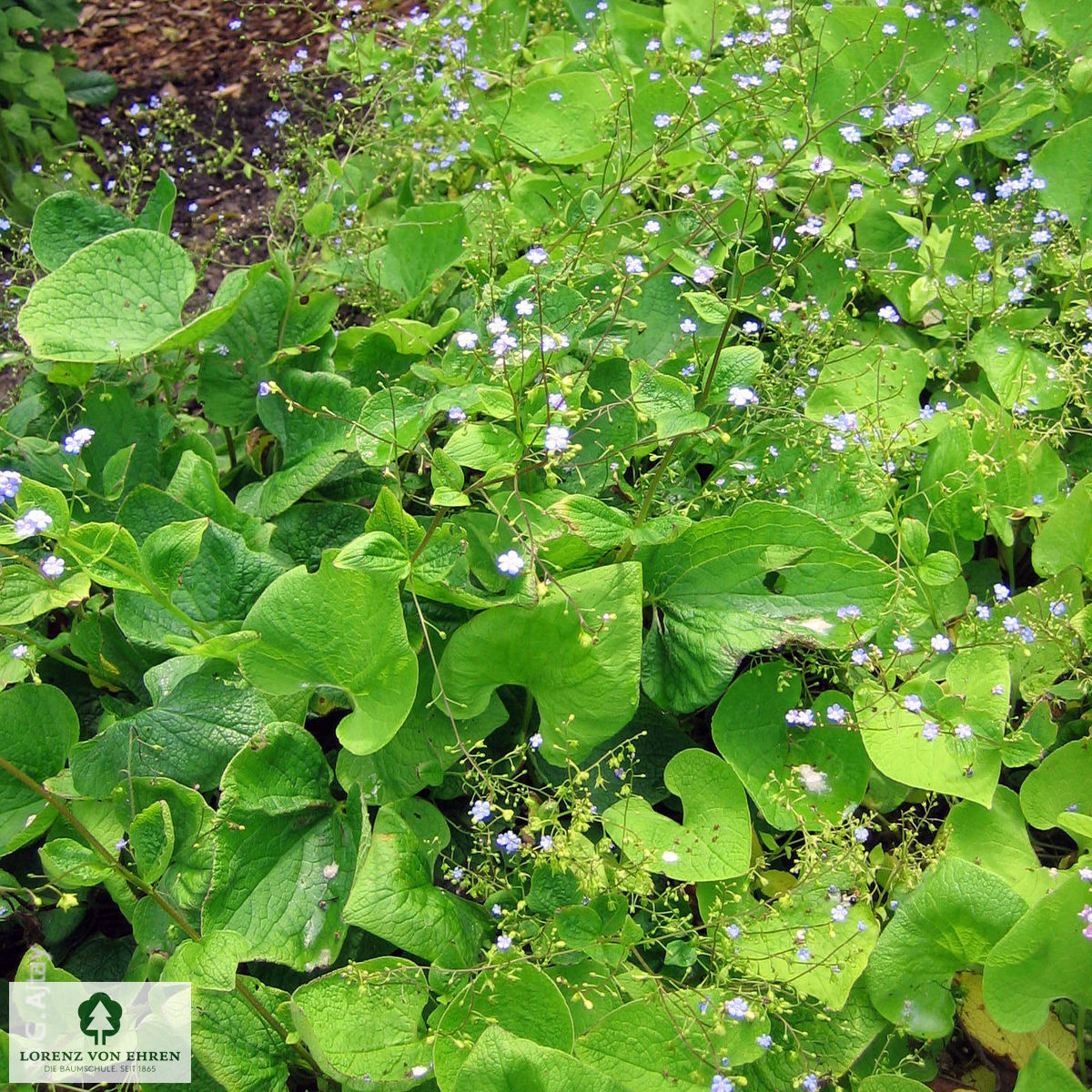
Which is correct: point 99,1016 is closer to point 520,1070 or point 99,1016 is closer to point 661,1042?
point 520,1070

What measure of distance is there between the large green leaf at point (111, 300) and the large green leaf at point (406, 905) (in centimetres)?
123

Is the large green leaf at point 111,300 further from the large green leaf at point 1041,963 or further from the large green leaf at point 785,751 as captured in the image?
the large green leaf at point 1041,963

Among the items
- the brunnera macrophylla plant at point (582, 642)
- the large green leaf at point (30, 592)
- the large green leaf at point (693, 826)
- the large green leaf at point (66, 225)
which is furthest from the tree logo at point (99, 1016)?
the large green leaf at point (66, 225)

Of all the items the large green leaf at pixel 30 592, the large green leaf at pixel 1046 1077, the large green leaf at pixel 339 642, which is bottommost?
the large green leaf at pixel 1046 1077

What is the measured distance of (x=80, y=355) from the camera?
220 cm

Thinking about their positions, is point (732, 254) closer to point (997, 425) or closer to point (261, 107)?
point (997, 425)

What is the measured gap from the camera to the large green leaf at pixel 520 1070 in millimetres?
1546

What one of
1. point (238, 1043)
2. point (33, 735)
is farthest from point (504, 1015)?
point (33, 735)

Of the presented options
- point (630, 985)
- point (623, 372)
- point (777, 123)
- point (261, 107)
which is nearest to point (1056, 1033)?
point (630, 985)

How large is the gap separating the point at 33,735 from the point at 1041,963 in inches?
74.6

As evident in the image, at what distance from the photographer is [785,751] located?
6.58 feet

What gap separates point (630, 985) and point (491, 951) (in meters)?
0.25

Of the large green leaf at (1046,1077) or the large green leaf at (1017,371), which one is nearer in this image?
the large green leaf at (1046,1077)

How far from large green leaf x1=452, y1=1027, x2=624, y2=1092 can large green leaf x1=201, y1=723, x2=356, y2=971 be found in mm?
386
